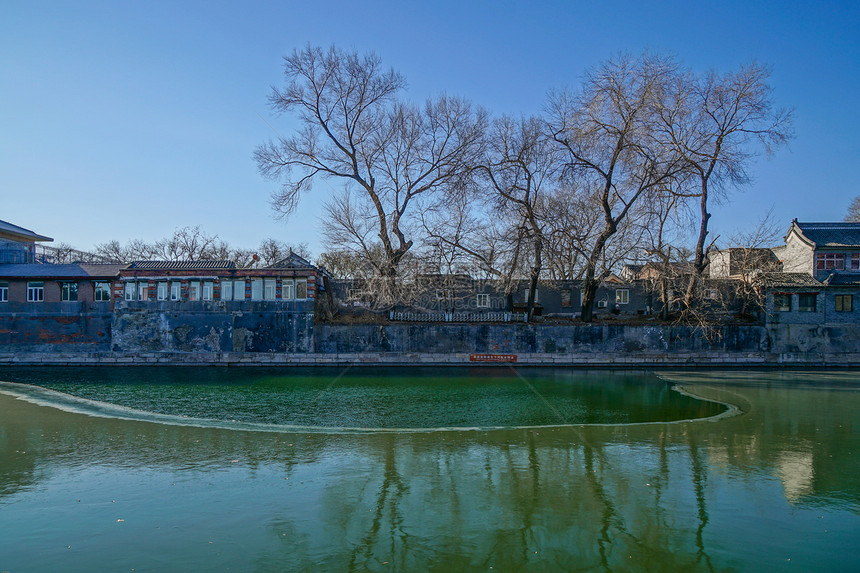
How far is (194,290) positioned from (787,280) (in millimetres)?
35262

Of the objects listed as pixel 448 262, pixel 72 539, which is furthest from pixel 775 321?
pixel 72 539

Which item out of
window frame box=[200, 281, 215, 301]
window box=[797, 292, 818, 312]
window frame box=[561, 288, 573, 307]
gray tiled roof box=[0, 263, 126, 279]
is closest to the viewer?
window box=[797, 292, 818, 312]

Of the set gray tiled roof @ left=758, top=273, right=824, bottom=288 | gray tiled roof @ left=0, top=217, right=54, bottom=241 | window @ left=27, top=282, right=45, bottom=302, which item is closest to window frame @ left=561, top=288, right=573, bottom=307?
gray tiled roof @ left=758, top=273, right=824, bottom=288

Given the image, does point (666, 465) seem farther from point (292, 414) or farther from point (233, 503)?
point (292, 414)

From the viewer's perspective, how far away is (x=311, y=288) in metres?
33.4

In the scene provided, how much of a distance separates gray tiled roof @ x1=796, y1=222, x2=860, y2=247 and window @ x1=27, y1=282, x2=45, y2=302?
1846 inches

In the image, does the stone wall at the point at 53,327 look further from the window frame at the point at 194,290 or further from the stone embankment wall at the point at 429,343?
the window frame at the point at 194,290

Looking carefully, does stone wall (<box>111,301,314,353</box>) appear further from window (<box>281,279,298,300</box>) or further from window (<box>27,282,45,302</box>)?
window (<box>27,282,45,302</box>)

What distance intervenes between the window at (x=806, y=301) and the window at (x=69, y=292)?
43.2 meters

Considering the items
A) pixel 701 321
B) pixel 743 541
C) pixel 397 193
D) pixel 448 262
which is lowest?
pixel 743 541

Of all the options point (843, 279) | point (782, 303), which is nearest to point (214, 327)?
point (782, 303)

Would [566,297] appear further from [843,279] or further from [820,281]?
[843,279]

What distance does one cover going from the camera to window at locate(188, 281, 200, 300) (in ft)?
110

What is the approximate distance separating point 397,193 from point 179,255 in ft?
111
